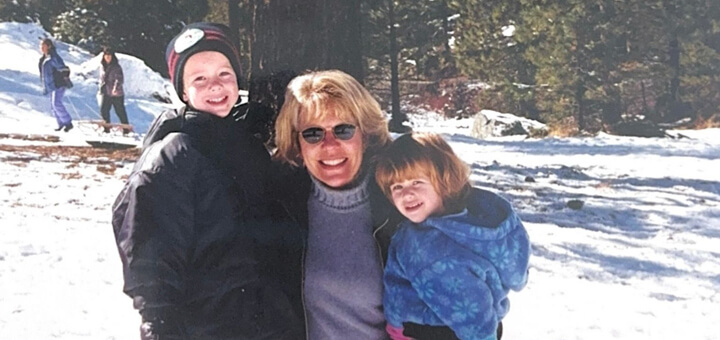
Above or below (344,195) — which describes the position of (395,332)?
below

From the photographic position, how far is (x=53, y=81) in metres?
1.58

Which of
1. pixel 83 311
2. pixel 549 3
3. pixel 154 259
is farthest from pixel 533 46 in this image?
pixel 83 311

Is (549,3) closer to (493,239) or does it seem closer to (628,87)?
(628,87)

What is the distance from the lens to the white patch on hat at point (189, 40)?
94cm

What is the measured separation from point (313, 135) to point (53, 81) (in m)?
0.91

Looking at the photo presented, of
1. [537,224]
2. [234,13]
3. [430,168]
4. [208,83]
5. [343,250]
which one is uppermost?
[234,13]

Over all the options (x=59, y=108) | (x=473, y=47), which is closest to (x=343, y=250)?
(x=473, y=47)

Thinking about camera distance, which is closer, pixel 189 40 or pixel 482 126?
pixel 189 40

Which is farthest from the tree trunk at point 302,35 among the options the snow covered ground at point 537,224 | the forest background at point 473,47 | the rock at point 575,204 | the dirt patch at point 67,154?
the rock at point 575,204

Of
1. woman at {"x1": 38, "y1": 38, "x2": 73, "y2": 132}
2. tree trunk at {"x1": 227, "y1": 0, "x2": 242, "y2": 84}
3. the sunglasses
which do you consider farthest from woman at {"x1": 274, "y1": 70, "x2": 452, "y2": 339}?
woman at {"x1": 38, "y1": 38, "x2": 73, "y2": 132}

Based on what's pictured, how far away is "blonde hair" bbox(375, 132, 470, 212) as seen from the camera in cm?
93

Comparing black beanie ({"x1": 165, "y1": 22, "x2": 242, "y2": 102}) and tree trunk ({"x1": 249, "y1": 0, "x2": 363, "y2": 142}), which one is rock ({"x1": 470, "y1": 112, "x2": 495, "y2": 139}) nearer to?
tree trunk ({"x1": 249, "y1": 0, "x2": 363, "y2": 142})

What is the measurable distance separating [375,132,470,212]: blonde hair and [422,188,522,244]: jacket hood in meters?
0.02

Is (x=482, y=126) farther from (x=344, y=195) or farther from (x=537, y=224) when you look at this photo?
(x=344, y=195)
